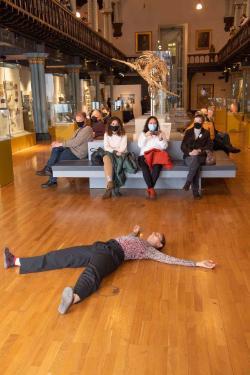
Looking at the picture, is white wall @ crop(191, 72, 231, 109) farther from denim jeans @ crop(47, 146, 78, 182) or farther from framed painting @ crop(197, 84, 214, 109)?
denim jeans @ crop(47, 146, 78, 182)

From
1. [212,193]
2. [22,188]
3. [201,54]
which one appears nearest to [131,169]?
[212,193]

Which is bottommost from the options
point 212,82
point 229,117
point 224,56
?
point 229,117

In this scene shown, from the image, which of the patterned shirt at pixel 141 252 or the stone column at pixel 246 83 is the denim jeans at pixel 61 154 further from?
the stone column at pixel 246 83

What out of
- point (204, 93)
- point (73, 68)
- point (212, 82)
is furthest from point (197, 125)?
point (212, 82)

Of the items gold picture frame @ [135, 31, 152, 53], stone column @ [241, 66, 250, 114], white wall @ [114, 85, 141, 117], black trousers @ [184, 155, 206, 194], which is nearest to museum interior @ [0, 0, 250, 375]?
black trousers @ [184, 155, 206, 194]

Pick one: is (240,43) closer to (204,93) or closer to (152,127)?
(204,93)

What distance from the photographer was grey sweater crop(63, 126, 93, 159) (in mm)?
7465

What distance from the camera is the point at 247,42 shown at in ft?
51.6

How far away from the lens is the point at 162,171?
262 inches

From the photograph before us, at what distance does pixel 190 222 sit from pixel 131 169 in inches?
65.4

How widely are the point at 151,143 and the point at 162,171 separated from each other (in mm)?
500

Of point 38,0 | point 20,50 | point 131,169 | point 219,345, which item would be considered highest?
point 38,0

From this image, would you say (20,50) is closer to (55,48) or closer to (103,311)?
(55,48)

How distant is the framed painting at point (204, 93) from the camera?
100 feet
